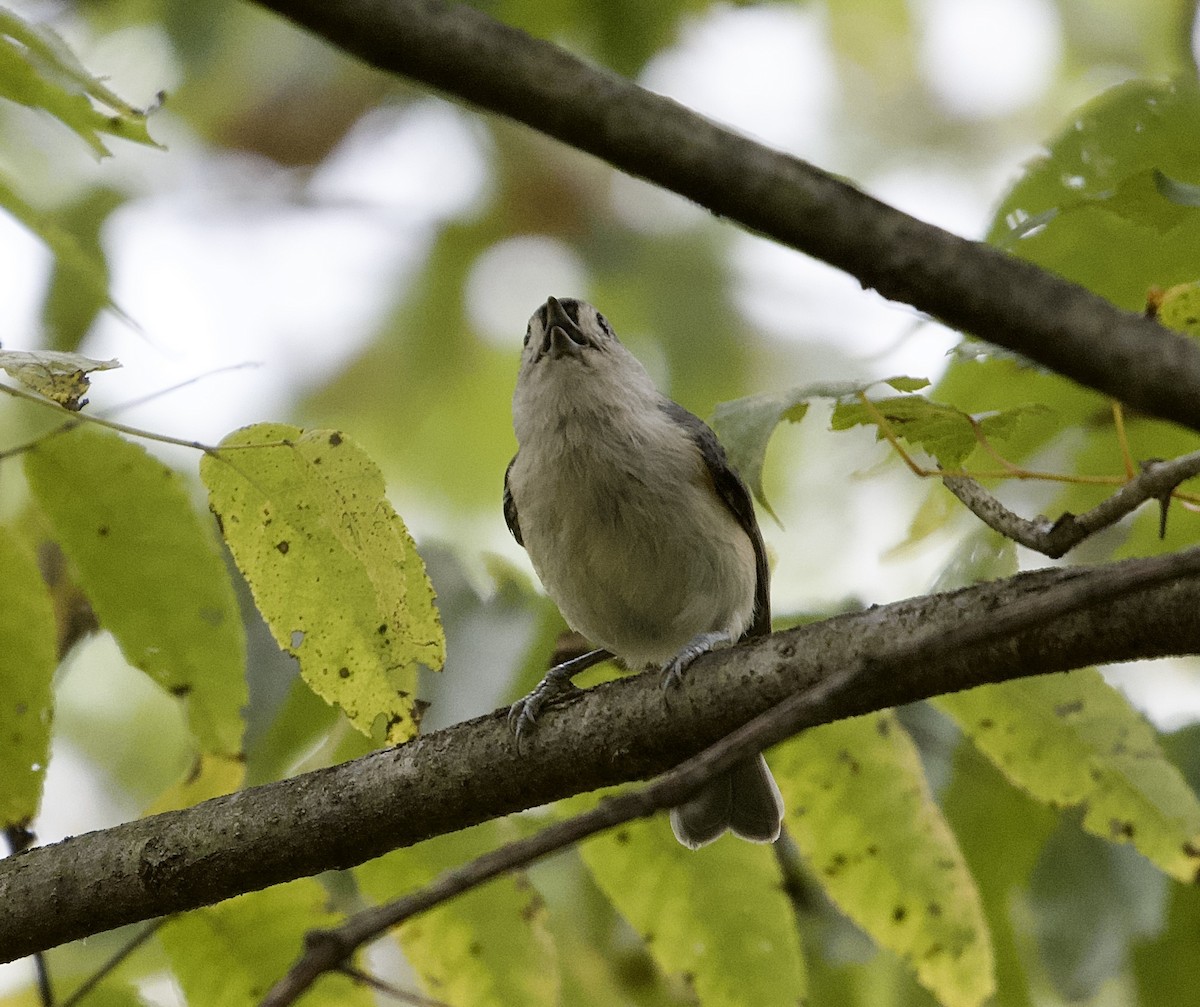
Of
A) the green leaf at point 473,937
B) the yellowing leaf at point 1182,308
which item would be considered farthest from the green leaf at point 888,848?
the yellowing leaf at point 1182,308

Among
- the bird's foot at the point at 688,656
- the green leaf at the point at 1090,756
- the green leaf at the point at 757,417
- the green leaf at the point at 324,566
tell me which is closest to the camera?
the green leaf at the point at 757,417

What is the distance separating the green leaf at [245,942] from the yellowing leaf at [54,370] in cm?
129

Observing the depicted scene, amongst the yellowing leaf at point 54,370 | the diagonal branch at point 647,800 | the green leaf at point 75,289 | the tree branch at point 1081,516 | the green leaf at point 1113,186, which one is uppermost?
the green leaf at point 75,289

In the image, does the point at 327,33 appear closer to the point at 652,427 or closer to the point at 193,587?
the point at 193,587

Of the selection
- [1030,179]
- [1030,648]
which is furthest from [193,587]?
[1030,179]

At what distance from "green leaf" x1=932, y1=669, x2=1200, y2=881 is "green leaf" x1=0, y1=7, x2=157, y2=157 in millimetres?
2093

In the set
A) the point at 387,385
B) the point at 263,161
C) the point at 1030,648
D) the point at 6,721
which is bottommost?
the point at 1030,648

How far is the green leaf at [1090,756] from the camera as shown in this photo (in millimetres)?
2875

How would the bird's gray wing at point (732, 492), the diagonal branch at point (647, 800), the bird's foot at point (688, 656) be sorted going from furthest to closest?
the bird's gray wing at point (732, 492)
the bird's foot at point (688, 656)
the diagonal branch at point (647, 800)

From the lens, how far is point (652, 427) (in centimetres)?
406

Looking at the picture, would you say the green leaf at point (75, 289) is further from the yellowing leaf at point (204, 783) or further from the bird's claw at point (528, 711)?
the bird's claw at point (528, 711)

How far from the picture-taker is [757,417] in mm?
2223

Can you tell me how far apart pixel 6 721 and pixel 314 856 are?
2.39 ft

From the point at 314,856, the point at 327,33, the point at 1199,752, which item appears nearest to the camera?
the point at 327,33
